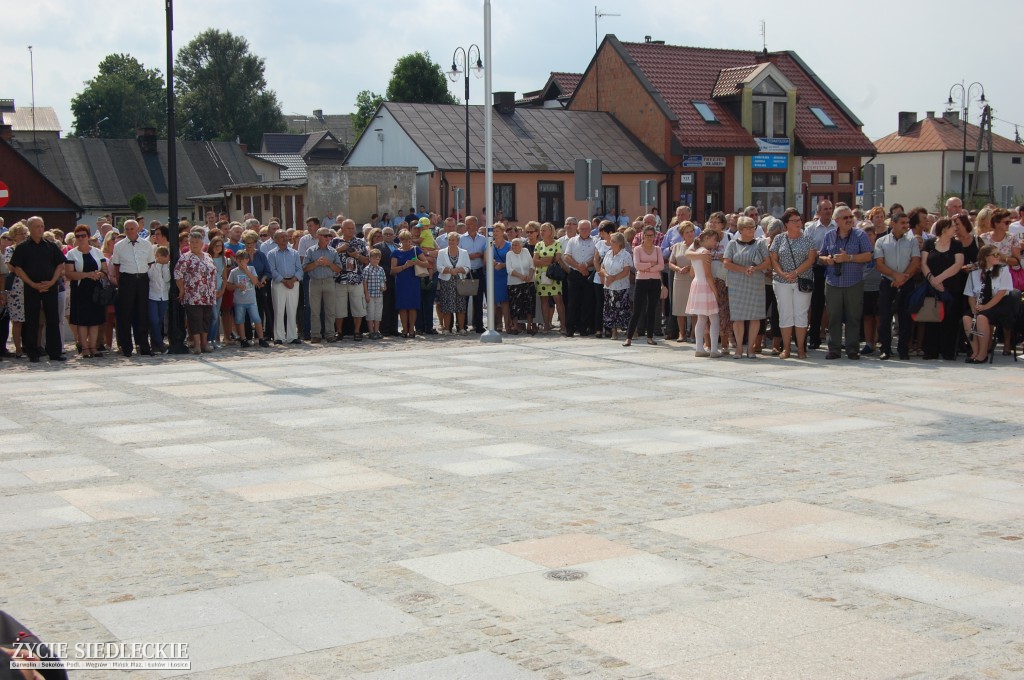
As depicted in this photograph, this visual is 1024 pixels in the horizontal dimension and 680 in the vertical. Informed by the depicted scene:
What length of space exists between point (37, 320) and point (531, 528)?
1212 centimetres

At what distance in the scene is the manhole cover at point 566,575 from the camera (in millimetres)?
6559

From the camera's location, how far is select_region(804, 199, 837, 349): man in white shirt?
55.2 feet

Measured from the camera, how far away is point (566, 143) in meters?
54.6

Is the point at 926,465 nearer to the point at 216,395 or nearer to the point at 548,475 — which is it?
the point at 548,475

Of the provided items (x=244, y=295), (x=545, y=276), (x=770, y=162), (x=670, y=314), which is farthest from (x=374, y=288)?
(x=770, y=162)

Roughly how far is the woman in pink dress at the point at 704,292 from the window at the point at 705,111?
40.4 metres

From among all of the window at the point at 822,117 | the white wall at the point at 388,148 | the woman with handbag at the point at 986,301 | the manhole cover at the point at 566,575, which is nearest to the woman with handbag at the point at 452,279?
the woman with handbag at the point at 986,301

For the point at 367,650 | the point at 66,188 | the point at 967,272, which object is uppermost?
the point at 66,188

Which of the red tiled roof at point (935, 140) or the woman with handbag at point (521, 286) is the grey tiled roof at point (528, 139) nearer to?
the woman with handbag at point (521, 286)

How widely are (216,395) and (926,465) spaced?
25.8 ft

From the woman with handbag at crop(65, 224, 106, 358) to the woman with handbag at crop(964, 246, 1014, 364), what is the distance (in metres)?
11.8

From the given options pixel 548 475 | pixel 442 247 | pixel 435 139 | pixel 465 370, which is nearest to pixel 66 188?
pixel 435 139

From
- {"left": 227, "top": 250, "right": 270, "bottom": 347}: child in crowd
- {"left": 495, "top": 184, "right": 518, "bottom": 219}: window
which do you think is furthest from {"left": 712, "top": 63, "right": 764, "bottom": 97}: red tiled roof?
{"left": 227, "top": 250, "right": 270, "bottom": 347}: child in crowd

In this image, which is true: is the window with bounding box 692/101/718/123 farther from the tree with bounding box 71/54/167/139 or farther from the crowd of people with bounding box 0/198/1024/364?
the tree with bounding box 71/54/167/139
